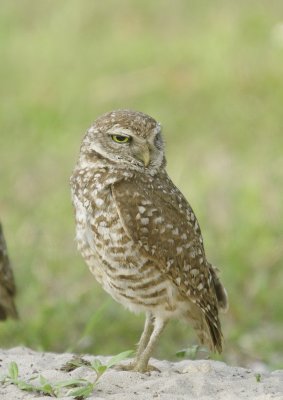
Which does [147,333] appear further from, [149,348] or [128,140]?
[128,140]

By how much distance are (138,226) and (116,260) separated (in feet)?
0.60

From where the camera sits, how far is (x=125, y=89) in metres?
11.2

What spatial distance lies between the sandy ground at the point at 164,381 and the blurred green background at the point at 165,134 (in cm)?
68

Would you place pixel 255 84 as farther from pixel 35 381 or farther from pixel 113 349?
pixel 35 381

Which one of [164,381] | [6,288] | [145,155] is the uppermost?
[145,155]

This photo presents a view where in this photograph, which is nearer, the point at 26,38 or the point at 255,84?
the point at 255,84

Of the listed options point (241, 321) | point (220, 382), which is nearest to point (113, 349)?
point (241, 321)

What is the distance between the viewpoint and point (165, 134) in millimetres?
10102

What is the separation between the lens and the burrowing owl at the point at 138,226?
183 inches

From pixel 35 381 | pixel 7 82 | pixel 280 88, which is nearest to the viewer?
pixel 35 381

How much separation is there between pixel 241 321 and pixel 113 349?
98cm

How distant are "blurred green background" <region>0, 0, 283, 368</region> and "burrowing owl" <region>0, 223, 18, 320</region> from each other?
324 millimetres

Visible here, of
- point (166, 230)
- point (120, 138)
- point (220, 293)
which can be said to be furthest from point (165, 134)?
point (166, 230)

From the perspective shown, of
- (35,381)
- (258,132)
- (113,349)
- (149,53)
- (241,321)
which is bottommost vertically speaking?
(35,381)
